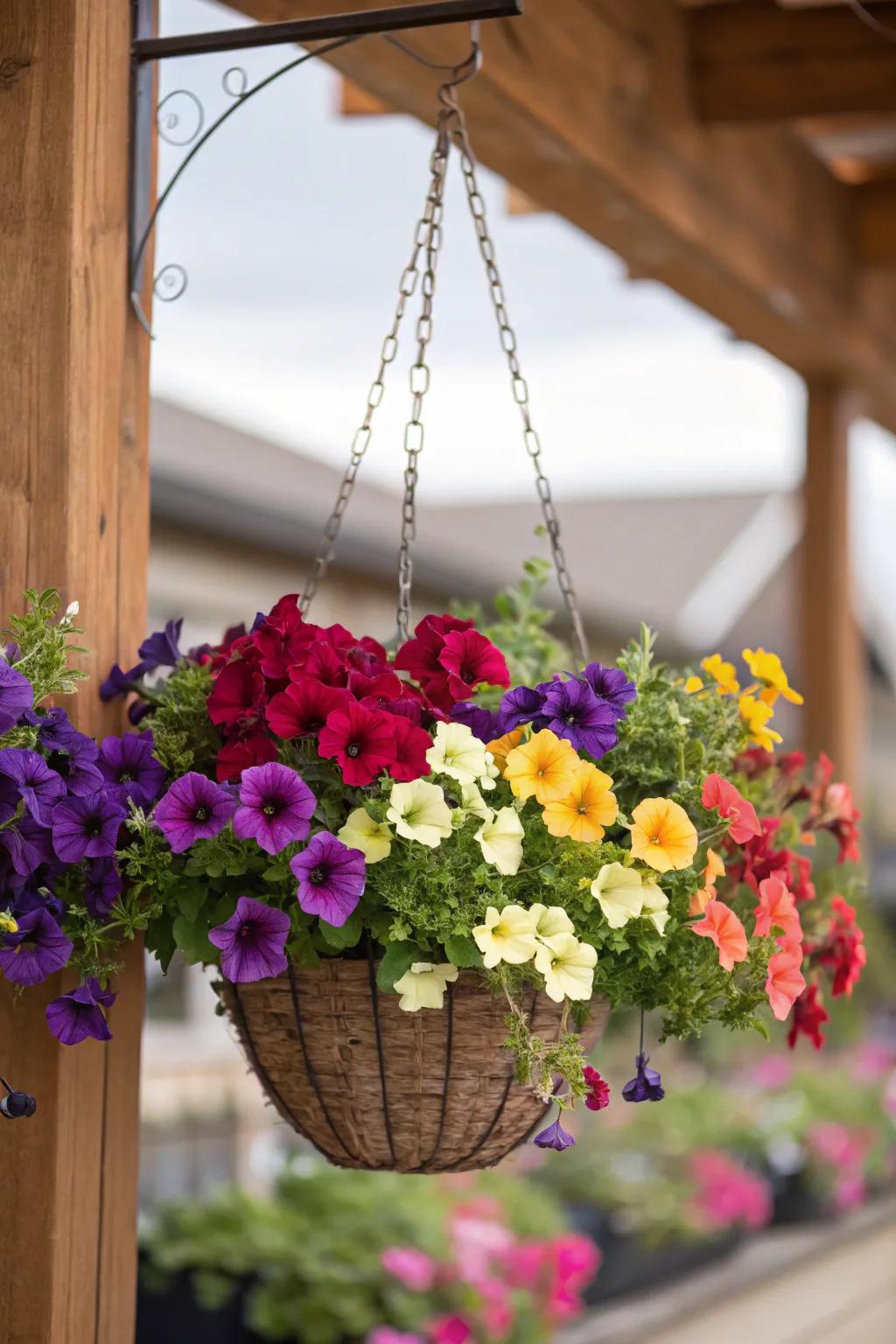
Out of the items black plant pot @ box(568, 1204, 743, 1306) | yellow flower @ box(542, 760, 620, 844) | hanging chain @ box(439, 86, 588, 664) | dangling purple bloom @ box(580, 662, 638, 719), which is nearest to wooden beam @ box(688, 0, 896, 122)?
hanging chain @ box(439, 86, 588, 664)

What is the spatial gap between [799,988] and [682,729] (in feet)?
0.71

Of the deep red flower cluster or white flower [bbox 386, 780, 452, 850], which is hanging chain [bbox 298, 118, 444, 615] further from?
white flower [bbox 386, 780, 452, 850]

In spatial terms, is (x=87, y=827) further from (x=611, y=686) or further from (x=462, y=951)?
(x=611, y=686)

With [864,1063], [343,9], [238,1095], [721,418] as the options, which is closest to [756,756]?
[343,9]

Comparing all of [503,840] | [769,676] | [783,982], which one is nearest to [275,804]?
[503,840]

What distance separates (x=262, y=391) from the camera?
9.18 m

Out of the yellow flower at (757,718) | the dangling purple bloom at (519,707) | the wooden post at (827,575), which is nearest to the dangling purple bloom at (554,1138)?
the dangling purple bloom at (519,707)

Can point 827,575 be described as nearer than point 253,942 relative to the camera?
No

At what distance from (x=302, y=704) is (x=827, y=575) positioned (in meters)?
2.40

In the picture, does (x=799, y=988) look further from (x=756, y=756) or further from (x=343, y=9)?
(x=343, y=9)

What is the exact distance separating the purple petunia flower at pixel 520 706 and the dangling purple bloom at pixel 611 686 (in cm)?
4

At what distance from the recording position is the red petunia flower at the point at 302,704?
115 centimetres

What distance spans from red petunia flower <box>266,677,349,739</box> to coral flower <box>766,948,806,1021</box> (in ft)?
1.26

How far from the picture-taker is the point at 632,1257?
10.3ft
